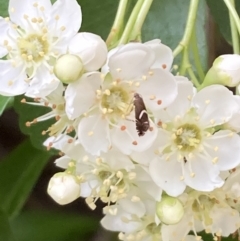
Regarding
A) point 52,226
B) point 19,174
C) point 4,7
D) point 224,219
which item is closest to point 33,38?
point 4,7

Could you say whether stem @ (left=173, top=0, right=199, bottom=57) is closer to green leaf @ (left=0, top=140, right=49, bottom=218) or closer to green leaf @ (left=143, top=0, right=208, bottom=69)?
green leaf @ (left=143, top=0, right=208, bottom=69)

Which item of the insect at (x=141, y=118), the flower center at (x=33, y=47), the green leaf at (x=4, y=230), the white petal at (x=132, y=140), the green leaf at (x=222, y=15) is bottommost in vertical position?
the green leaf at (x=4, y=230)

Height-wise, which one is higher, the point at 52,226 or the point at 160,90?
the point at 160,90

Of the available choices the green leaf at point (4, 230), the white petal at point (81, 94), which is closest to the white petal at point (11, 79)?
the white petal at point (81, 94)

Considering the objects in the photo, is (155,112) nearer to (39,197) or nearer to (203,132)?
(203,132)

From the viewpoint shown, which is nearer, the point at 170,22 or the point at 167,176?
the point at 167,176

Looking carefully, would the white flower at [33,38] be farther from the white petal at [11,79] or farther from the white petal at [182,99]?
the white petal at [182,99]

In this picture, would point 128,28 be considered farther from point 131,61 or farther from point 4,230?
point 4,230

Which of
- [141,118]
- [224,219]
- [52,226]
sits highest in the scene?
[141,118]

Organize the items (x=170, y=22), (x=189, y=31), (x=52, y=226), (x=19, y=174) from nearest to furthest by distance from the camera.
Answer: (x=189, y=31)
(x=170, y=22)
(x=19, y=174)
(x=52, y=226)
